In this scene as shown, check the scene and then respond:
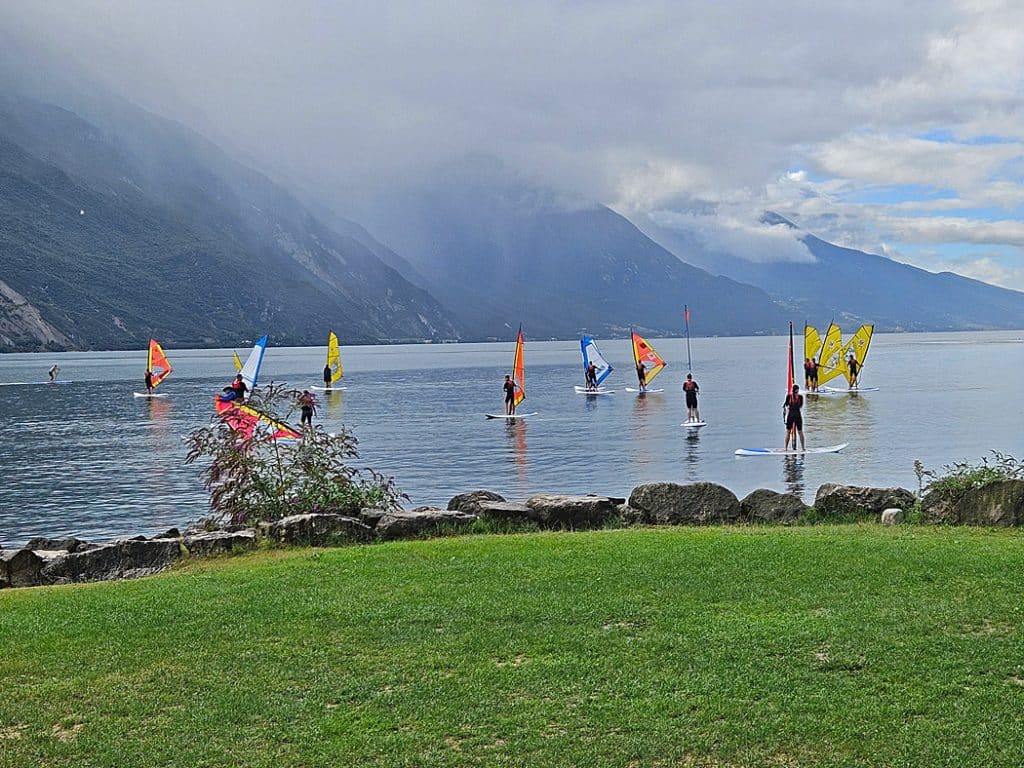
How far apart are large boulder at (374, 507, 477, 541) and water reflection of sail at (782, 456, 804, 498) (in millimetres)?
14352

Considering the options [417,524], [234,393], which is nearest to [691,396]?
[234,393]

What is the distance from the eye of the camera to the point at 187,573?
1359 centimetres

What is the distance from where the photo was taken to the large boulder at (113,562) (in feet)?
48.8

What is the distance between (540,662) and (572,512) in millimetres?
8644

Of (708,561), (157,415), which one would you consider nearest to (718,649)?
(708,561)

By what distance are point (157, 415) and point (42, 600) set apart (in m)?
52.8

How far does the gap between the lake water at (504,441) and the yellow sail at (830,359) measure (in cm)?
289

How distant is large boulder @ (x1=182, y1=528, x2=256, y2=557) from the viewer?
15227 millimetres

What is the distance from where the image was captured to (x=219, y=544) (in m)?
15.3

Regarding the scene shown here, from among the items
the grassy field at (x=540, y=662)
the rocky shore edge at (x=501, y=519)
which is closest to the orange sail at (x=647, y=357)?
the rocky shore edge at (x=501, y=519)

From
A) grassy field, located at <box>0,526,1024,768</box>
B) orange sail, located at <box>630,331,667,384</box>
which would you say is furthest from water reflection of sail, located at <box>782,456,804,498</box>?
orange sail, located at <box>630,331,667,384</box>

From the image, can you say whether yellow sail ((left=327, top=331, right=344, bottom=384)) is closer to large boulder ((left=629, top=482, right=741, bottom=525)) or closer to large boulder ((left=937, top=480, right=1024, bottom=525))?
large boulder ((left=629, top=482, right=741, bottom=525))

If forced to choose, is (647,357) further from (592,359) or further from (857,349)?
(857,349)

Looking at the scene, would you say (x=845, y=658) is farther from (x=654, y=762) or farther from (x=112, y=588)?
(x=112, y=588)
